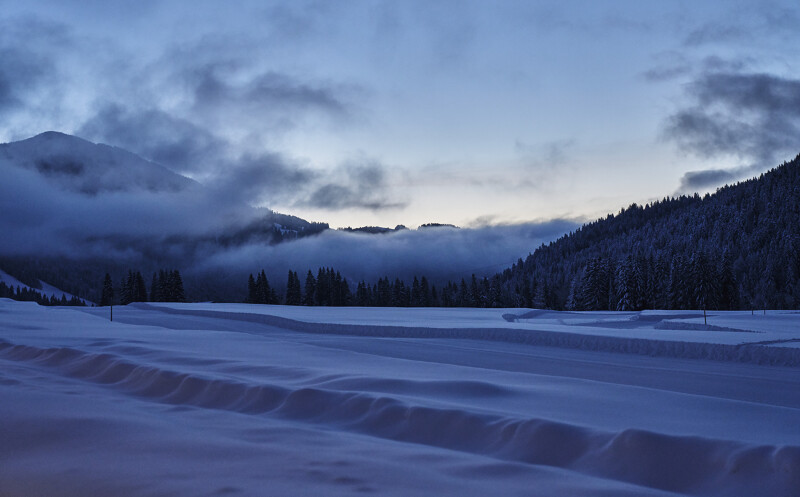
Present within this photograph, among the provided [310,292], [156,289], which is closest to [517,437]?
[156,289]

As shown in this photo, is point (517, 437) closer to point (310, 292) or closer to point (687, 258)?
point (310, 292)

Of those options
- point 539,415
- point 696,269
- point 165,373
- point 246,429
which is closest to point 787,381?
point 539,415

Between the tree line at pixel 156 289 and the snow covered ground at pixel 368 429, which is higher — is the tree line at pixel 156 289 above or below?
above

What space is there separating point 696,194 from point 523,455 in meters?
210

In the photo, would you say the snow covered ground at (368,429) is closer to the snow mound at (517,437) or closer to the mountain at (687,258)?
the snow mound at (517,437)

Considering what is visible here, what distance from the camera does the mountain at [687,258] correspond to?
78.1 meters

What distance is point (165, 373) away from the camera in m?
8.74

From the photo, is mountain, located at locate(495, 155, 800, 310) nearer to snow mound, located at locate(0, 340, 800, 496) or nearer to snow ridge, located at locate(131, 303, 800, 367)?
snow ridge, located at locate(131, 303, 800, 367)

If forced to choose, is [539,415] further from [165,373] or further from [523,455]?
[165,373]

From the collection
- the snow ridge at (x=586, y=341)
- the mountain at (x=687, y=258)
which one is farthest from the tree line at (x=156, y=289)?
the snow ridge at (x=586, y=341)

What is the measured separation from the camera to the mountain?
7812 cm

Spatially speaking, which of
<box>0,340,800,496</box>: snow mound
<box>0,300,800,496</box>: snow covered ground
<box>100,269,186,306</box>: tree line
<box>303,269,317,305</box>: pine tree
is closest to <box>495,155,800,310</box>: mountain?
<box>303,269,317,305</box>: pine tree

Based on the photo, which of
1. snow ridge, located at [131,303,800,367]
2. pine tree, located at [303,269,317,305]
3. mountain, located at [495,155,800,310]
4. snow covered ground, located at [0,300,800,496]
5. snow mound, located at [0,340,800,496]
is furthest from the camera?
pine tree, located at [303,269,317,305]

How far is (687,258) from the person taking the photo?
8575 centimetres
